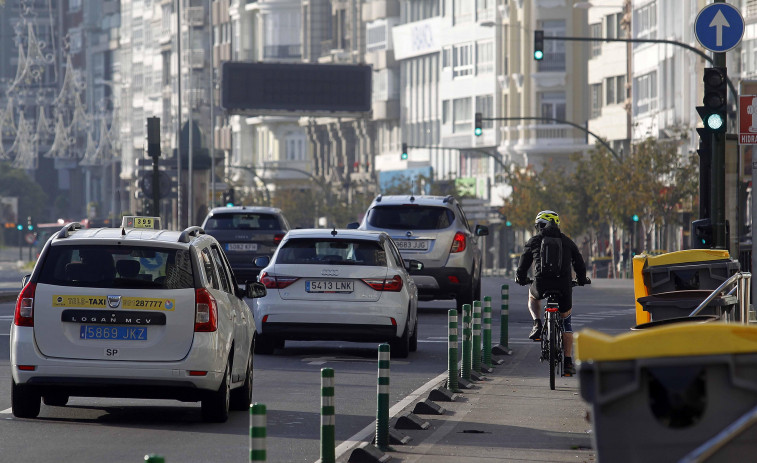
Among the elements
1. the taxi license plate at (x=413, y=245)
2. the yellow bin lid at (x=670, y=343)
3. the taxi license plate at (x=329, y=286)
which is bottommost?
the taxi license plate at (x=329, y=286)

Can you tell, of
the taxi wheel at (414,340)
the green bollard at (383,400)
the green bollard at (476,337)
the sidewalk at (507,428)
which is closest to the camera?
the green bollard at (383,400)

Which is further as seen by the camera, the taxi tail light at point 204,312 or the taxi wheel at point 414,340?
the taxi wheel at point 414,340

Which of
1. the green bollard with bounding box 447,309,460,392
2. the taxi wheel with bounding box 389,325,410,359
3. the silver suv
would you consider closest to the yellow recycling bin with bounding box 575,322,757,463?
the green bollard with bounding box 447,309,460,392

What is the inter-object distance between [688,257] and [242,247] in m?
18.8

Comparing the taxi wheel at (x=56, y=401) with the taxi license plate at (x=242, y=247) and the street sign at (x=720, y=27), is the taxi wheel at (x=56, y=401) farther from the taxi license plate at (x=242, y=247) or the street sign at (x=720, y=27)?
the taxi license plate at (x=242, y=247)

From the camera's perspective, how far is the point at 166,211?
132 m

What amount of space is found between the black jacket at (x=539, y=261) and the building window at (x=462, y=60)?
280 ft

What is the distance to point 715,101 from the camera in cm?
2206

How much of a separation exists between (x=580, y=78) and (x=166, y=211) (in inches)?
1767

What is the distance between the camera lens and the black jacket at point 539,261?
18.3 metres

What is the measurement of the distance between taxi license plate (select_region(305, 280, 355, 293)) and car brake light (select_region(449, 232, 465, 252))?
332 inches

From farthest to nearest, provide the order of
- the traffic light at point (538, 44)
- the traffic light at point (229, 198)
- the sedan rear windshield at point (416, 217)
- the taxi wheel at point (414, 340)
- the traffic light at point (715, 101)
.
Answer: the traffic light at point (229, 198)
the traffic light at point (538, 44)
the sedan rear windshield at point (416, 217)
the taxi wheel at point (414, 340)
the traffic light at point (715, 101)

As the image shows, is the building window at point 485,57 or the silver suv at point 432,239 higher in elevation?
the building window at point 485,57

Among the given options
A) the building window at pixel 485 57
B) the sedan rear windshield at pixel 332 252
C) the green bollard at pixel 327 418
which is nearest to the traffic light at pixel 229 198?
the building window at pixel 485 57
